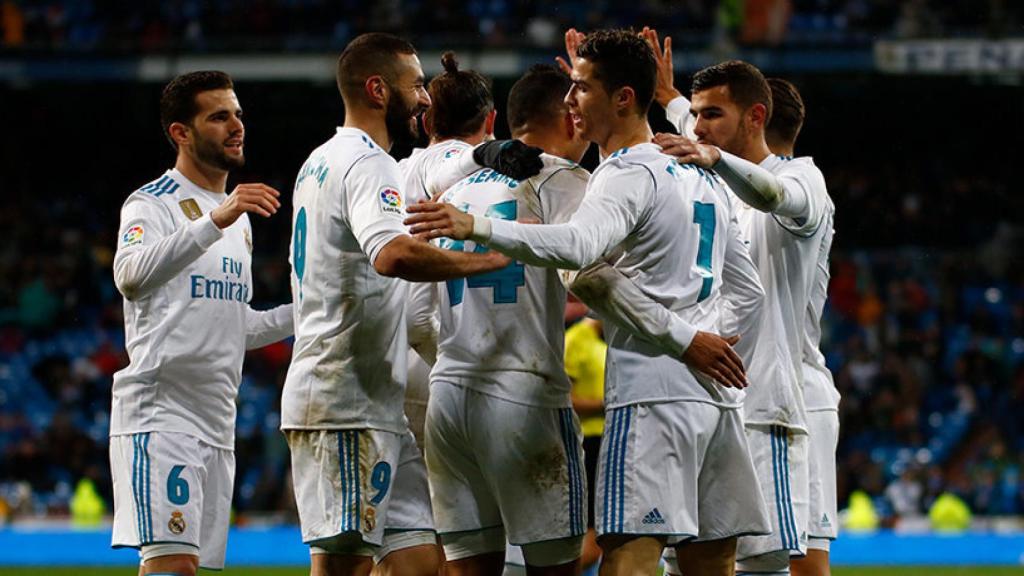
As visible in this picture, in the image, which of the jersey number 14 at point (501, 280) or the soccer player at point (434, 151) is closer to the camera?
the jersey number 14 at point (501, 280)

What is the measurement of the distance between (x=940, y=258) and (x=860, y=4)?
4.15 m

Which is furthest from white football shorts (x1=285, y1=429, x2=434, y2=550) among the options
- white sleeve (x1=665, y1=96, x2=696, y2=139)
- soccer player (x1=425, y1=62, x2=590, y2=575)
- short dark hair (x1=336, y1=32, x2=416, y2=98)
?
white sleeve (x1=665, y1=96, x2=696, y2=139)

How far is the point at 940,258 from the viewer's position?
21.5 metres

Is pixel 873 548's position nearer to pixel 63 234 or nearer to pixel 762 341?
pixel 762 341

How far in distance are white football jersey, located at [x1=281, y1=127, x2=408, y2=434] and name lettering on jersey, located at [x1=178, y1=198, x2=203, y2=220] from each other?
921mm

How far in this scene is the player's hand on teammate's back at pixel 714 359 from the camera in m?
4.94

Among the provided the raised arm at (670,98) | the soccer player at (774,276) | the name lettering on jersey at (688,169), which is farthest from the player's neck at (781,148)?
the name lettering on jersey at (688,169)

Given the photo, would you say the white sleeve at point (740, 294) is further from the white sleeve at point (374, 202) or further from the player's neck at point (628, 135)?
the white sleeve at point (374, 202)

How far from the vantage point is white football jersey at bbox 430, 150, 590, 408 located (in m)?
5.29

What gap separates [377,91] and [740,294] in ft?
5.52

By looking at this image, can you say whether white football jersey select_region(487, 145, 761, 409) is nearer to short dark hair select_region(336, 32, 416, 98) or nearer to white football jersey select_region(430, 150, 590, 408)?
white football jersey select_region(430, 150, 590, 408)

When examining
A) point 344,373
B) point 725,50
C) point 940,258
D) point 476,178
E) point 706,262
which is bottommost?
point 344,373

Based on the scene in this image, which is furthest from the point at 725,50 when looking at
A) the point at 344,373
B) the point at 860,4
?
the point at 344,373

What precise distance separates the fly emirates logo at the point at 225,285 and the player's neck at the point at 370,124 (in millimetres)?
1003
